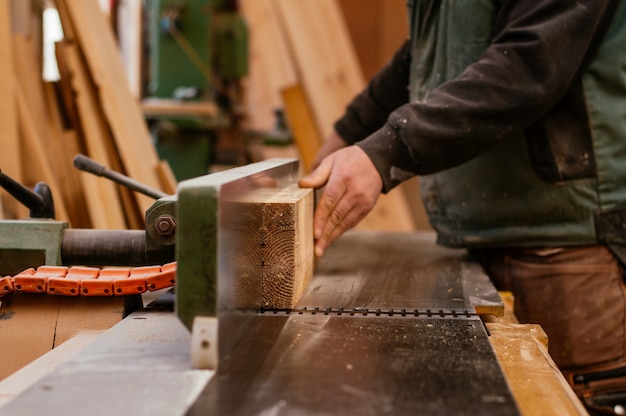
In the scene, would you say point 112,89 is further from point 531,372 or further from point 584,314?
point 531,372

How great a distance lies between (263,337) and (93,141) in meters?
1.26

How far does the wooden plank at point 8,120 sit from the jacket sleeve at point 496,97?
94 centimetres

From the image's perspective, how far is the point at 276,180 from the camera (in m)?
1.30

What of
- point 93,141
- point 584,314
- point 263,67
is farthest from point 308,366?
point 263,67

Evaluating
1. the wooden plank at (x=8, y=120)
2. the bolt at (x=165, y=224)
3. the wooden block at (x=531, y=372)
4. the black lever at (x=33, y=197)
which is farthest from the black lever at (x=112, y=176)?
the wooden block at (x=531, y=372)

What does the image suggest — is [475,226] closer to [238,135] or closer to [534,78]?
[534,78]

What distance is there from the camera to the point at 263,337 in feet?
3.25

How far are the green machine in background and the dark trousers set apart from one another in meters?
2.22

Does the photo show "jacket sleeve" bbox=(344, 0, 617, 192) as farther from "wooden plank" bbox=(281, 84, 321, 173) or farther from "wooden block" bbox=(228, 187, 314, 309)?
"wooden plank" bbox=(281, 84, 321, 173)

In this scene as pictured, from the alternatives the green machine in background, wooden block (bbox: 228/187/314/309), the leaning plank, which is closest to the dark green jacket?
wooden block (bbox: 228/187/314/309)

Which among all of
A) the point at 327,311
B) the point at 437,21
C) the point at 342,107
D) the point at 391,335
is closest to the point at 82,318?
the point at 327,311

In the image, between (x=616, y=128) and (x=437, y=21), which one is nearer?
(x=616, y=128)

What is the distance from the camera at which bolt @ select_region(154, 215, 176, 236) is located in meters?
1.11

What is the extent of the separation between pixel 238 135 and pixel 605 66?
3.09 meters
